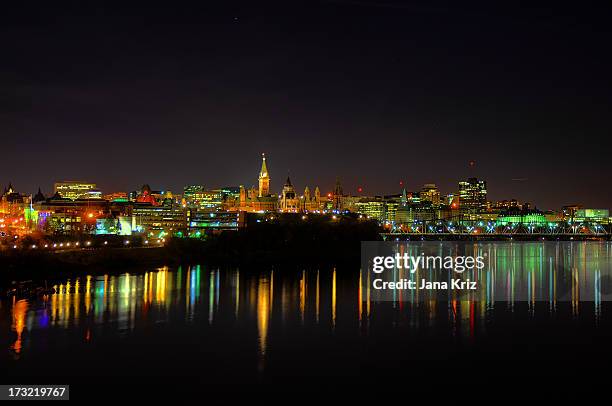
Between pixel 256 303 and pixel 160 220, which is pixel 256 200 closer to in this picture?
pixel 160 220

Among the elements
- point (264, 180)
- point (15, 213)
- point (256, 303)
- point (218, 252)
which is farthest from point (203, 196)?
point (256, 303)

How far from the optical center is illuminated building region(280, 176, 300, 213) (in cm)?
8081

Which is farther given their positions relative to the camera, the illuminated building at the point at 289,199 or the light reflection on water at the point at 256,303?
the illuminated building at the point at 289,199

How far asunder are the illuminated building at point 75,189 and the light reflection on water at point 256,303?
59432 millimetres

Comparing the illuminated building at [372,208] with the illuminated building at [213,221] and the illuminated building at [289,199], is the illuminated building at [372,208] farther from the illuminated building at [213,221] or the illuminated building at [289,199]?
the illuminated building at [213,221]

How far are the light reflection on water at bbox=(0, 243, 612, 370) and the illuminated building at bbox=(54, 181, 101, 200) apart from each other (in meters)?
59.4

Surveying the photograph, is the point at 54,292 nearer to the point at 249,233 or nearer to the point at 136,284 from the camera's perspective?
the point at 136,284

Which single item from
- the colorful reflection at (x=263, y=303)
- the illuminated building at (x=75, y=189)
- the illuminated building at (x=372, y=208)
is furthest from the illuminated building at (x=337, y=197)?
the colorful reflection at (x=263, y=303)

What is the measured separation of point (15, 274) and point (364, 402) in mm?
14865

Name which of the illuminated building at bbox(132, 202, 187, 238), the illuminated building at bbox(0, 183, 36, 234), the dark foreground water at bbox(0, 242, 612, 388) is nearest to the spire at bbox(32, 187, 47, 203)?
the illuminated building at bbox(0, 183, 36, 234)

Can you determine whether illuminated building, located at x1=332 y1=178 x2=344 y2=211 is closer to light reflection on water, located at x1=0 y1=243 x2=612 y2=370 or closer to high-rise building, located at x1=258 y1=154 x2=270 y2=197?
high-rise building, located at x1=258 y1=154 x2=270 y2=197

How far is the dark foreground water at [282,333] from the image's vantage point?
11.0 meters

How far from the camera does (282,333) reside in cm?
1359

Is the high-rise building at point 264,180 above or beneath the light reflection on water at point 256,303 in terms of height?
above
